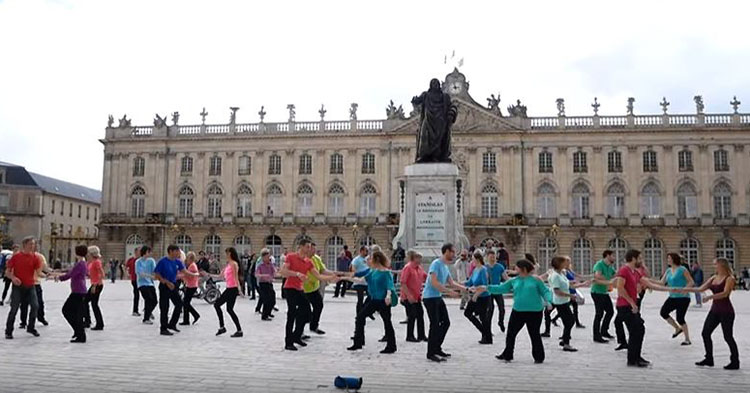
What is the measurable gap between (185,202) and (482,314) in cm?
4478

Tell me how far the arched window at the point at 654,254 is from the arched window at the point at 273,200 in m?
25.9

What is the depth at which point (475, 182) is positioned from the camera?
48.3m

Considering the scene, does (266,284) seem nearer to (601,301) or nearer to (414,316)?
(414,316)

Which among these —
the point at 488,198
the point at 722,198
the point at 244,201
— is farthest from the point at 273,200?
the point at 722,198

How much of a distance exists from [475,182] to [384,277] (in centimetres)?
3938

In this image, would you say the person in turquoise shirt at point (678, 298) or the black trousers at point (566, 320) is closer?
the black trousers at point (566, 320)

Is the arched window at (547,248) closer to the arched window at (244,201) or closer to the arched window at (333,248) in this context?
the arched window at (333,248)

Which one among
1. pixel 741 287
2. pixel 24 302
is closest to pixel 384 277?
pixel 24 302

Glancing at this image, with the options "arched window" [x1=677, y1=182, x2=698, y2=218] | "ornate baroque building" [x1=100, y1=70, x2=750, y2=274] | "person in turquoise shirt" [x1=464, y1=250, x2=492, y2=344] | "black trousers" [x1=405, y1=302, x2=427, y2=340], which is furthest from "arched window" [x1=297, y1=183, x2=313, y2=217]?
"black trousers" [x1=405, y1=302, x2=427, y2=340]

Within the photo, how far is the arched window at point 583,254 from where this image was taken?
47.2m

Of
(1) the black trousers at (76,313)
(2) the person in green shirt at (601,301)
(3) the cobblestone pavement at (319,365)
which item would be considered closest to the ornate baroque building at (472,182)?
(2) the person in green shirt at (601,301)

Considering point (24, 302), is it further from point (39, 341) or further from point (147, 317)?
point (147, 317)

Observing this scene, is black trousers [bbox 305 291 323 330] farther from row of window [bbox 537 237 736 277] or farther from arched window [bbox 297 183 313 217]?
arched window [bbox 297 183 313 217]

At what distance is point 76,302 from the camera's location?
10398mm
